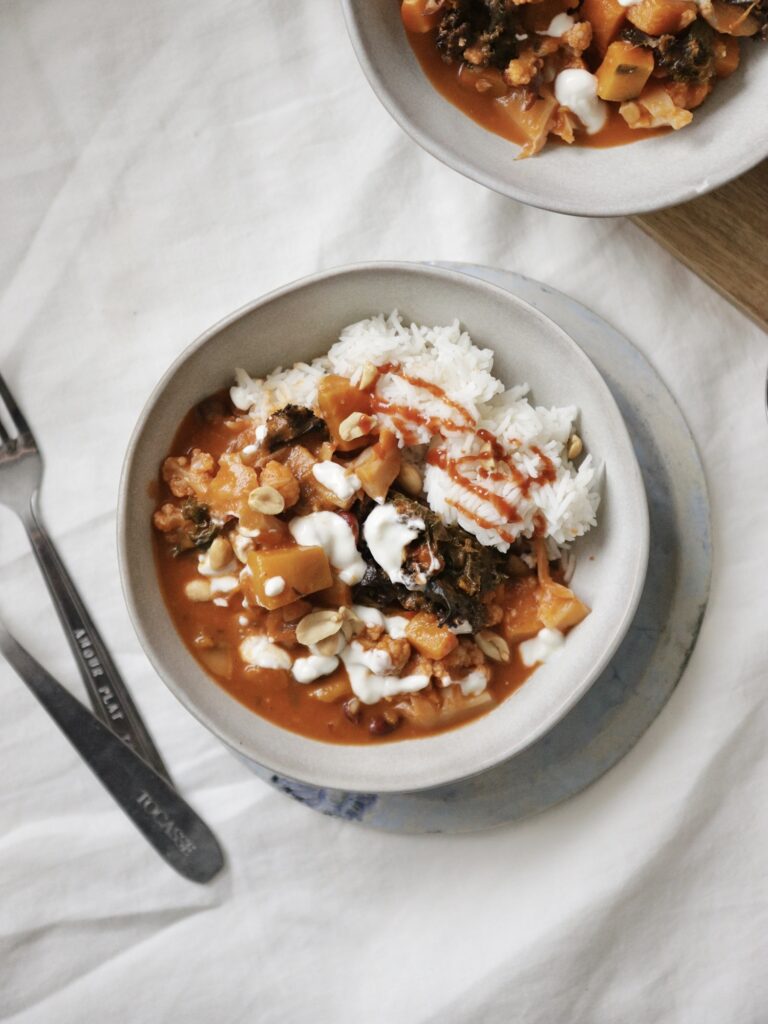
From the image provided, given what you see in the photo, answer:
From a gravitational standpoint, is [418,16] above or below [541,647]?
above

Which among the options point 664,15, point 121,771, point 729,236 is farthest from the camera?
point 121,771

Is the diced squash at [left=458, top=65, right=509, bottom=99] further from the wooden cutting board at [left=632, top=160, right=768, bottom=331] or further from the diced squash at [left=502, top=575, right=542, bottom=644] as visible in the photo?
the diced squash at [left=502, top=575, right=542, bottom=644]

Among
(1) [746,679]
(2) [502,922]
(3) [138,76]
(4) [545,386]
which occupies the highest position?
(3) [138,76]

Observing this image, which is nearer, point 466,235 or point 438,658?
point 438,658

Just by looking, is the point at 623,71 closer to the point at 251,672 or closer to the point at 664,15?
the point at 664,15

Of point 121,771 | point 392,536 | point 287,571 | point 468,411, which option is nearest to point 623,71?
point 468,411

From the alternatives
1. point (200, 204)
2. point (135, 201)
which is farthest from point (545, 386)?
point (135, 201)

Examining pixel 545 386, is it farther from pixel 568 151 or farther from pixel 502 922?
pixel 502 922
